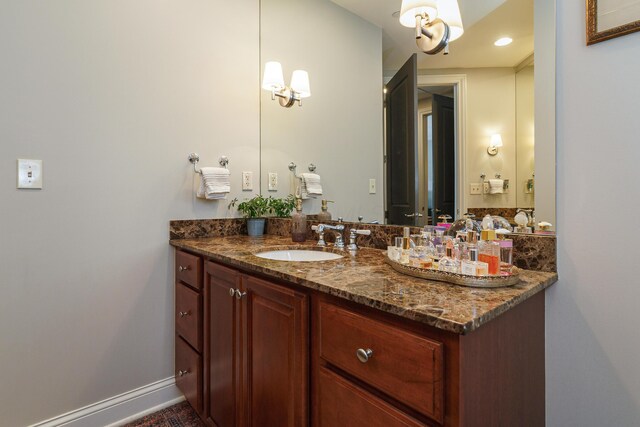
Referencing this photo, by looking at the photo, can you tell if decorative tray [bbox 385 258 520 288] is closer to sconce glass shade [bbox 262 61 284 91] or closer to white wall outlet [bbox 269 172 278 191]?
white wall outlet [bbox 269 172 278 191]

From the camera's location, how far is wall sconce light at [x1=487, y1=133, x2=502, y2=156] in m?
1.11

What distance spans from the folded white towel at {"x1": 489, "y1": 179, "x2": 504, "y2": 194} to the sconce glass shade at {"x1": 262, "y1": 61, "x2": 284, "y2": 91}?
1395mm

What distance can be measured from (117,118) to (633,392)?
6.96 feet

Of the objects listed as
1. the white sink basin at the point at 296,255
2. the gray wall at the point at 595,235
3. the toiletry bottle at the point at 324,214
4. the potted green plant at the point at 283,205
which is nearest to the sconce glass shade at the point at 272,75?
the potted green plant at the point at 283,205

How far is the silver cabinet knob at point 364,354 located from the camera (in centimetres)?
73

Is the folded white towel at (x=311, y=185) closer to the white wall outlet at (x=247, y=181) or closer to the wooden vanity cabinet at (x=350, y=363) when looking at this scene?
the white wall outlet at (x=247, y=181)

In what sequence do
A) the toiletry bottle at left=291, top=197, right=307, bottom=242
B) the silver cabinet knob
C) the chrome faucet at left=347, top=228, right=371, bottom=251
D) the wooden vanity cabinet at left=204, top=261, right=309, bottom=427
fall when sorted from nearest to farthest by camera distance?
the silver cabinet knob < the wooden vanity cabinet at left=204, top=261, right=309, bottom=427 < the chrome faucet at left=347, top=228, right=371, bottom=251 < the toiletry bottle at left=291, top=197, right=307, bottom=242

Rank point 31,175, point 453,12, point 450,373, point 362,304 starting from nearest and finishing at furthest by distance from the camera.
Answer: point 450,373
point 362,304
point 453,12
point 31,175

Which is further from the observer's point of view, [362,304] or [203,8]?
[203,8]

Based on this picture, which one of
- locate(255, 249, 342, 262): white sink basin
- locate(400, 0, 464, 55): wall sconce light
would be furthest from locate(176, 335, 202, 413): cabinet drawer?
locate(400, 0, 464, 55): wall sconce light

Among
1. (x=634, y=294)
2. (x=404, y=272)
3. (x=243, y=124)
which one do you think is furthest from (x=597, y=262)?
(x=243, y=124)

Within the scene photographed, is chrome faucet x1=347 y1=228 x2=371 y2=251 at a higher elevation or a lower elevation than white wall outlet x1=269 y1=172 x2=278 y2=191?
lower

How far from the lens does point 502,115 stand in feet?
3.59

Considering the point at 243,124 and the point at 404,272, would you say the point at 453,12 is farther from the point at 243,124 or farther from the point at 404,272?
the point at 243,124
